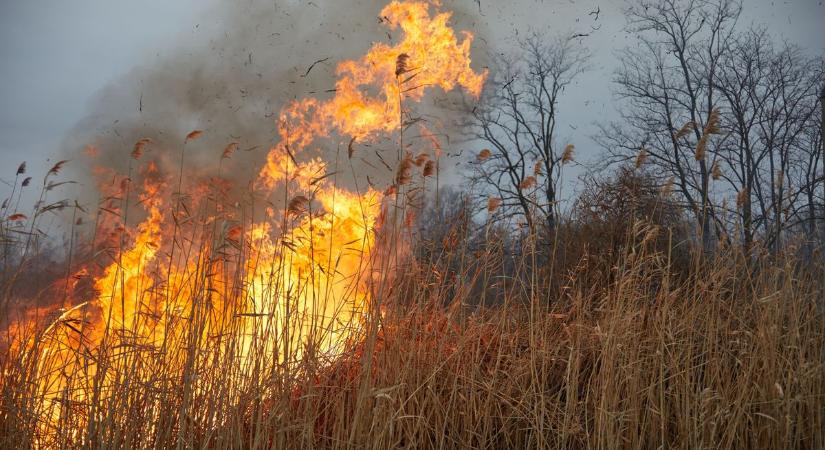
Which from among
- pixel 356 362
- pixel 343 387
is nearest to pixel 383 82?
pixel 356 362

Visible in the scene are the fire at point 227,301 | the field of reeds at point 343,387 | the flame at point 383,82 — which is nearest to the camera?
the field of reeds at point 343,387

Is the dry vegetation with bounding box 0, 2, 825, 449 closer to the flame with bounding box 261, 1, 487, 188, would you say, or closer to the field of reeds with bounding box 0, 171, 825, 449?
the field of reeds with bounding box 0, 171, 825, 449

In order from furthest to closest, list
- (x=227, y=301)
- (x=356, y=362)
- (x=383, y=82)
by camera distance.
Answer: (x=383, y=82), (x=356, y=362), (x=227, y=301)

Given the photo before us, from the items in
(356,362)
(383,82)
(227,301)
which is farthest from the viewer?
(383,82)

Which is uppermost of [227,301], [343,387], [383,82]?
[383,82]

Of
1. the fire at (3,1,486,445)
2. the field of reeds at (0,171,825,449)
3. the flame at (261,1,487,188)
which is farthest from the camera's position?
the flame at (261,1,487,188)

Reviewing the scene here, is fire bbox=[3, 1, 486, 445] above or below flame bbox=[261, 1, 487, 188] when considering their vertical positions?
below

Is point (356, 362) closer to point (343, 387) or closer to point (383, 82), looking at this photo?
point (343, 387)

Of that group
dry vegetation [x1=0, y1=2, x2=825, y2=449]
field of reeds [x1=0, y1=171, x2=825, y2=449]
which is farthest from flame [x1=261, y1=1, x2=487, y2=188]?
field of reeds [x1=0, y1=171, x2=825, y2=449]

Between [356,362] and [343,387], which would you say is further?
[356,362]

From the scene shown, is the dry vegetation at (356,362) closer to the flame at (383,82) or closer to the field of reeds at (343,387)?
the field of reeds at (343,387)

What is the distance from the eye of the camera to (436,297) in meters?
3.72

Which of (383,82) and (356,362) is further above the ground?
(383,82)

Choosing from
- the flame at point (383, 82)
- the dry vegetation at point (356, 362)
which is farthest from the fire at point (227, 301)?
the flame at point (383, 82)
